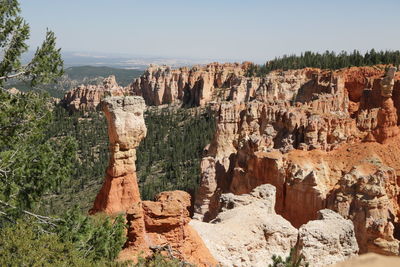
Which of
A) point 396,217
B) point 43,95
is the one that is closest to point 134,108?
point 43,95

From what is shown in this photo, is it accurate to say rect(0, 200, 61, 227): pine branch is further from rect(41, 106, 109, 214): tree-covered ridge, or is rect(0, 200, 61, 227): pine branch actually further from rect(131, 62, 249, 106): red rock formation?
rect(131, 62, 249, 106): red rock formation

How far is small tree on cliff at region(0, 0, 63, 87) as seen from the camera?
37.7 feet

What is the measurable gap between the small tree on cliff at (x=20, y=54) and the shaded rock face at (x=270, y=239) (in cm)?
756

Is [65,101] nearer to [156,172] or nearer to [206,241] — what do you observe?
[156,172]

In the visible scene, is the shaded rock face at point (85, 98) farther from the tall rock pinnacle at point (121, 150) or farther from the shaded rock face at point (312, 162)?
the tall rock pinnacle at point (121, 150)

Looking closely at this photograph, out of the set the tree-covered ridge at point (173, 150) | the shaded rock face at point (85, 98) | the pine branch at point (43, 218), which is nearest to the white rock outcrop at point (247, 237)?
the pine branch at point (43, 218)

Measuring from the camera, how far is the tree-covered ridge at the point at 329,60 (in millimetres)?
63744

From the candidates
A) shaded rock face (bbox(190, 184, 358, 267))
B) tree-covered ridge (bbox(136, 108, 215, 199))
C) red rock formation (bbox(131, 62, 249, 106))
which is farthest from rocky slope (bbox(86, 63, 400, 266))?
red rock formation (bbox(131, 62, 249, 106))

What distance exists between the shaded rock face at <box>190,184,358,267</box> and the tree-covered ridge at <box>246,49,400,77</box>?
5123 cm

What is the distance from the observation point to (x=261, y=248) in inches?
544

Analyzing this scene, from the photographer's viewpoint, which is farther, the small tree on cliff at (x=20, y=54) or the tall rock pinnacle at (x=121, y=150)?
the tall rock pinnacle at (x=121, y=150)

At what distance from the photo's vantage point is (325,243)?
522 inches

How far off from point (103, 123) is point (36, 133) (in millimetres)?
77722

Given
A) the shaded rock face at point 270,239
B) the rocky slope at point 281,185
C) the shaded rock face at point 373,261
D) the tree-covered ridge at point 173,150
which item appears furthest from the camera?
the tree-covered ridge at point 173,150
